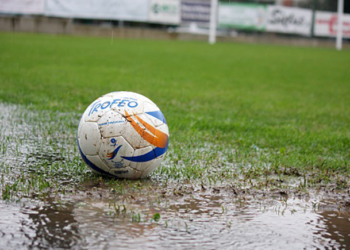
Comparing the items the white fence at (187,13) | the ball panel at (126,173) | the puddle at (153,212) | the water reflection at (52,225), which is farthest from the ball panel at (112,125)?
the white fence at (187,13)

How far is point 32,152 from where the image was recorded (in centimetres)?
552

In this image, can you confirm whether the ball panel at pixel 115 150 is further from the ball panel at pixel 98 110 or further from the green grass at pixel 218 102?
the green grass at pixel 218 102

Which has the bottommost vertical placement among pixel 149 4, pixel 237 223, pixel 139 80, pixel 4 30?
pixel 237 223

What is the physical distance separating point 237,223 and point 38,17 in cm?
3148

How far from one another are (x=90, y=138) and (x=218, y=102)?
19.0ft

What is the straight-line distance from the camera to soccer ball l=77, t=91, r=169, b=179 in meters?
4.38

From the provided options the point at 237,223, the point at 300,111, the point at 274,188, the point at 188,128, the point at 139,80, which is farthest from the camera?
the point at 139,80

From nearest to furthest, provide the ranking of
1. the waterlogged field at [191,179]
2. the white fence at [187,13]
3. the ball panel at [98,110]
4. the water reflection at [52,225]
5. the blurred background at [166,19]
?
the water reflection at [52,225], the waterlogged field at [191,179], the ball panel at [98,110], the white fence at [187,13], the blurred background at [166,19]

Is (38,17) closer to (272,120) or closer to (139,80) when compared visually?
(139,80)

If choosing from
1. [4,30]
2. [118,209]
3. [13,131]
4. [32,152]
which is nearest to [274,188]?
[118,209]

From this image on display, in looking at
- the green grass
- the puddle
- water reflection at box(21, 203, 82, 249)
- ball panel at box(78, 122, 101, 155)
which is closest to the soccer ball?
ball panel at box(78, 122, 101, 155)

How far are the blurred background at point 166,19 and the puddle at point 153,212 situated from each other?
91.6 ft

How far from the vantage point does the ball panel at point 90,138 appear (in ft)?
14.5

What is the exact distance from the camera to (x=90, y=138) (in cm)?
444
